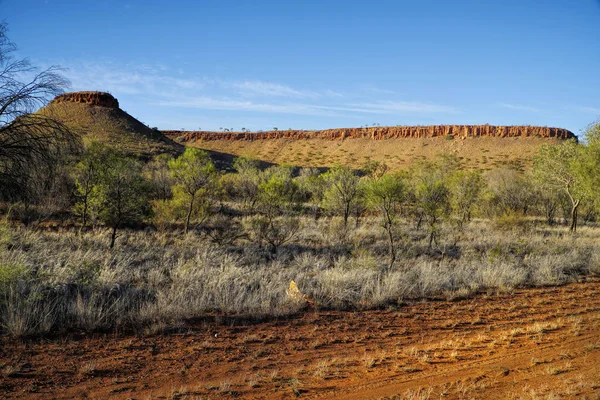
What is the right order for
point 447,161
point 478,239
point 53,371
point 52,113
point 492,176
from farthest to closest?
point 447,161, point 492,176, point 478,239, point 52,113, point 53,371

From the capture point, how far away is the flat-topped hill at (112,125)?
49703 mm

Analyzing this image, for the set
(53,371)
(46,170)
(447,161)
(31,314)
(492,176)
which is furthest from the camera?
(447,161)

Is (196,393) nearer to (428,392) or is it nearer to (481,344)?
(428,392)

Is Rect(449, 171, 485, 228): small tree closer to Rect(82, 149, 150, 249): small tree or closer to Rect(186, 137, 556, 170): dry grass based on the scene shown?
Rect(82, 149, 150, 249): small tree

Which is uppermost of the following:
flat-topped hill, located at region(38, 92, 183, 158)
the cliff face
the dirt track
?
the cliff face

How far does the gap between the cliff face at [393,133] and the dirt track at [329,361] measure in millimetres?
85249

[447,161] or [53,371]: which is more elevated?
[447,161]

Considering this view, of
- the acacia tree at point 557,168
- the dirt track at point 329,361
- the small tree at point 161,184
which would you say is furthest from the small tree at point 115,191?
the acacia tree at point 557,168

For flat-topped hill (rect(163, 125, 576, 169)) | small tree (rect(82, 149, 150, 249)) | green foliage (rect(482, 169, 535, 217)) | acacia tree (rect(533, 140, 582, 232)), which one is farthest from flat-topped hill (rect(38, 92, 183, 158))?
acacia tree (rect(533, 140, 582, 232))

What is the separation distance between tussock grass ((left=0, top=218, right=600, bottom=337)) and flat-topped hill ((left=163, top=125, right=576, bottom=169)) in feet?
198

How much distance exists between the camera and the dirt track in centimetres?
423

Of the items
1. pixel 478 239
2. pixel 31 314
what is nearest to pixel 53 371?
pixel 31 314

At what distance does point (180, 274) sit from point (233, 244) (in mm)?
7480

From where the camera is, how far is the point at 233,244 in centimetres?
1612
